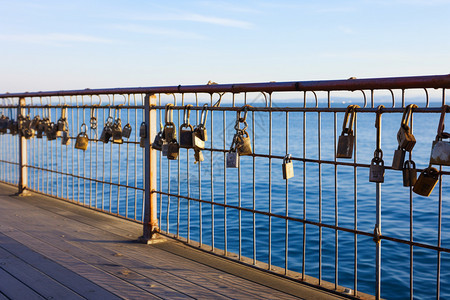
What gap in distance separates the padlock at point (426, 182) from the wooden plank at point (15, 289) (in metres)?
2.58

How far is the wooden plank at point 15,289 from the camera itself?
11.2 feet

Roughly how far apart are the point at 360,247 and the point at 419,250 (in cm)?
106

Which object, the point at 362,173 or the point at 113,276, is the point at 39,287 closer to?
the point at 113,276

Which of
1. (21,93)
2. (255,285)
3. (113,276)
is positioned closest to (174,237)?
(113,276)

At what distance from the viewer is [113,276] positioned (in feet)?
12.6

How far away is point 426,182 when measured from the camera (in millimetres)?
2619

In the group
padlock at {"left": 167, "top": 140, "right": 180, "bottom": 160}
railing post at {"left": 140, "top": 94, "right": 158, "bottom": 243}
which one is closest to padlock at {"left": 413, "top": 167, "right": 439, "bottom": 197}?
padlock at {"left": 167, "top": 140, "right": 180, "bottom": 160}

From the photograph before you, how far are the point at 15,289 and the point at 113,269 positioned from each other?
30.6 inches

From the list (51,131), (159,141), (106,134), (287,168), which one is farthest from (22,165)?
(287,168)

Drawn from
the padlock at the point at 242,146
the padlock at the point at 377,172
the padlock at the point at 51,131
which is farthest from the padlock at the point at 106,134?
the padlock at the point at 377,172

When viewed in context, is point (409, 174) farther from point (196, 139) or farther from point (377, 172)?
point (196, 139)

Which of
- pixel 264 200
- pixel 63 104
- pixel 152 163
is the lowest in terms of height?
pixel 264 200

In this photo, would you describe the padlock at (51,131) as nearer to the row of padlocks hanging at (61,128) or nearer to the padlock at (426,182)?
the row of padlocks hanging at (61,128)

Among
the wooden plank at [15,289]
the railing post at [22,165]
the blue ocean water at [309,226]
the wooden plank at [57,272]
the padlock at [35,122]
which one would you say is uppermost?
the padlock at [35,122]
